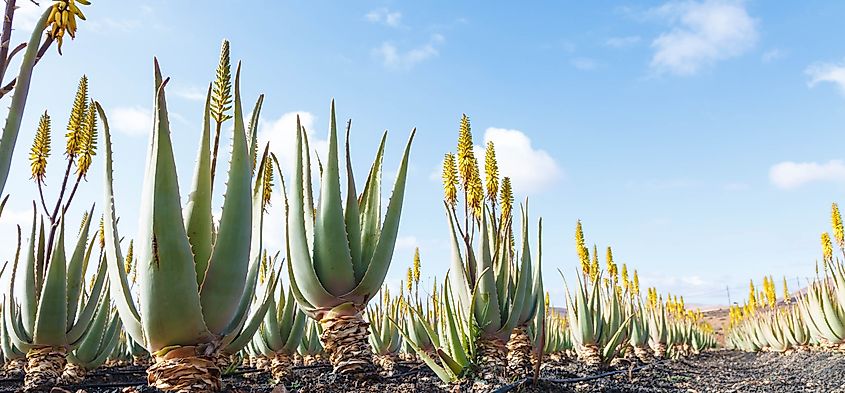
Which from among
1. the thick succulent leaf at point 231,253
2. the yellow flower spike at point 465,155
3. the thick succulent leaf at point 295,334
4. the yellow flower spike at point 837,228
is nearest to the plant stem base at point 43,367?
the thick succulent leaf at point 295,334

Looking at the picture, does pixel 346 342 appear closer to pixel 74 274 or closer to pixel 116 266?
pixel 116 266

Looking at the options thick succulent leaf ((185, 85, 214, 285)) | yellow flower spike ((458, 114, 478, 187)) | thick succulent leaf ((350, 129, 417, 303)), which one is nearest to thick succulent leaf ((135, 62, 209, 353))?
thick succulent leaf ((185, 85, 214, 285))

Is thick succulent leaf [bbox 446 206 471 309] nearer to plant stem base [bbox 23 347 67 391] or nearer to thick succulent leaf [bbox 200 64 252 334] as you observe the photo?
thick succulent leaf [bbox 200 64 252 334]

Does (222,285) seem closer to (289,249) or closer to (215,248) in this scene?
(215,248)

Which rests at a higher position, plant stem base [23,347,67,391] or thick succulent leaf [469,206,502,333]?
thick succulent leaf [469,206,502,333]

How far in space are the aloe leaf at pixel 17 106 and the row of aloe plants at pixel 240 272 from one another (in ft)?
0.72

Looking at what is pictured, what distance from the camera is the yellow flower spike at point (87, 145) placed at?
13.3 feet

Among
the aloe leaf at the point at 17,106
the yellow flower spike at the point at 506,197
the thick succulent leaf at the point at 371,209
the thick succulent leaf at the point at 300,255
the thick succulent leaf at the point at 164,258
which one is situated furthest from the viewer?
the yellow flower spike at the point at 506,197

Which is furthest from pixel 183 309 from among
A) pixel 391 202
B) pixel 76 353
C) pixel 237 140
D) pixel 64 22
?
pixel 76 353

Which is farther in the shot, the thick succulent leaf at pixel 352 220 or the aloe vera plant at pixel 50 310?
the aloe vera plant at pixel 50 310

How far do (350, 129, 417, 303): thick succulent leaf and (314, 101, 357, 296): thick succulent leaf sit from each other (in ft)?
0.19

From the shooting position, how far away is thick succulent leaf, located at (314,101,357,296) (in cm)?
221

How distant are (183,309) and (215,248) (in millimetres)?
193

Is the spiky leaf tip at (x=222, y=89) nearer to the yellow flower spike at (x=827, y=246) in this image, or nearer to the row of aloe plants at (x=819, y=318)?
the row of aloe plants at (x=819, y=318)
